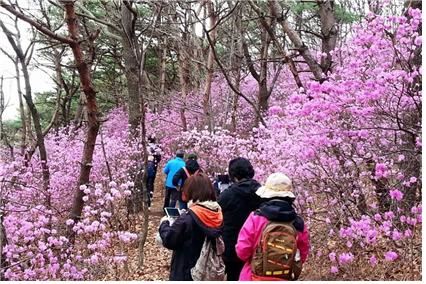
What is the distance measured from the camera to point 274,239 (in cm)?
221

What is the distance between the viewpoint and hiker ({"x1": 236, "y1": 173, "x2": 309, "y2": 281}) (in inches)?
87.3

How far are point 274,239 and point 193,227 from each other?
17.8 inches

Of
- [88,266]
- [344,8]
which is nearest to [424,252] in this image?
[88,266]

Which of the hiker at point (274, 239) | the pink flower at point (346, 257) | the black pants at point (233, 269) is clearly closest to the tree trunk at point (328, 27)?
the pink flower at point (346, 257)

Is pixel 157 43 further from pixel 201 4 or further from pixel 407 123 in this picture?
pixel 407 123

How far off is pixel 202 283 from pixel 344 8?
300 inches

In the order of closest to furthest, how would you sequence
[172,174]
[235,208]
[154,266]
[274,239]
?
[274,239] < [235,208] < [154,266] < [172,174]

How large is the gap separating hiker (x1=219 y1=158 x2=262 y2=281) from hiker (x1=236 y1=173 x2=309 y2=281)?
0.70 metres

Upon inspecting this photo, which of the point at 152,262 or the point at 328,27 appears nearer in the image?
the point at 328,27

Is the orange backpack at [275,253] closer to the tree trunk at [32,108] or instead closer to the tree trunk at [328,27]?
the tree trunk at [328,27]

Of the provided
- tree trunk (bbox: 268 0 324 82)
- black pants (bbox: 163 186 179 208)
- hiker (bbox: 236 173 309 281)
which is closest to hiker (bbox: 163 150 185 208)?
black pants (bbox: 163 186 179 208)

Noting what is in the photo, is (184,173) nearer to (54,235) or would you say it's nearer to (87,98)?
(54,235)

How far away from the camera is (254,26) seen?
41.8ft

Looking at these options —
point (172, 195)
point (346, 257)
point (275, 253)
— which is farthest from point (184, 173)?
point (275, 253)
